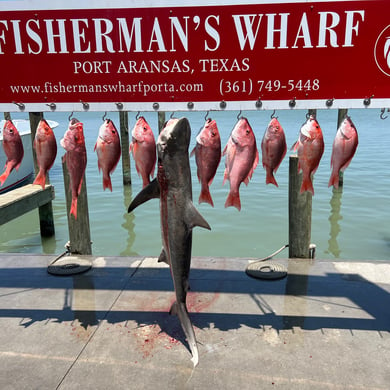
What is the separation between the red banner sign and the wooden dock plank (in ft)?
13.7

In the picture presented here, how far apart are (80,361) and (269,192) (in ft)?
43.8

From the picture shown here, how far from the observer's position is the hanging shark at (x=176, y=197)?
3424 millimetres

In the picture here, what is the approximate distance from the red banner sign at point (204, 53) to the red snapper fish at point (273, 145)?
0.48 m

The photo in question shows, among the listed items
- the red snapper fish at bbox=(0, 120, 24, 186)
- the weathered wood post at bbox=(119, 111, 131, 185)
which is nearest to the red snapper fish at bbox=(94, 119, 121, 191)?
the red snapper fish at bbox=(0, 120, 24, 186)

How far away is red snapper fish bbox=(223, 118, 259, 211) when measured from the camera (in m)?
3.95

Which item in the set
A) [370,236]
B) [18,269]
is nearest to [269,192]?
[370,236]

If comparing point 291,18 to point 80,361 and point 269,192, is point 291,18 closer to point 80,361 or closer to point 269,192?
point 80,361

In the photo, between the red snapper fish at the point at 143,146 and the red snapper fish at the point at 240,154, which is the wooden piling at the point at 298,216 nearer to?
the red snapper fish at the point at 240,154

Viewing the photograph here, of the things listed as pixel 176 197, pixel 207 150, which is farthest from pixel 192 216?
pixel 207 150

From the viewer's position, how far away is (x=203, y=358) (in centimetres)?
430

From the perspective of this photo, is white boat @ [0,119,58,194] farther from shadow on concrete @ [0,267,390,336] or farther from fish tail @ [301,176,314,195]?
fish tail @ [301,176,314,195]

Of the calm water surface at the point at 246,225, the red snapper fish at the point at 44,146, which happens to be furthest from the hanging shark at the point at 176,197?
the calm water surface at the point at 246,225

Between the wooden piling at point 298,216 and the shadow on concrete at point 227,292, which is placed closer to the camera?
the shadow on concrete at point 227,292

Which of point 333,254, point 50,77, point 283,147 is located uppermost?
point 50,77
